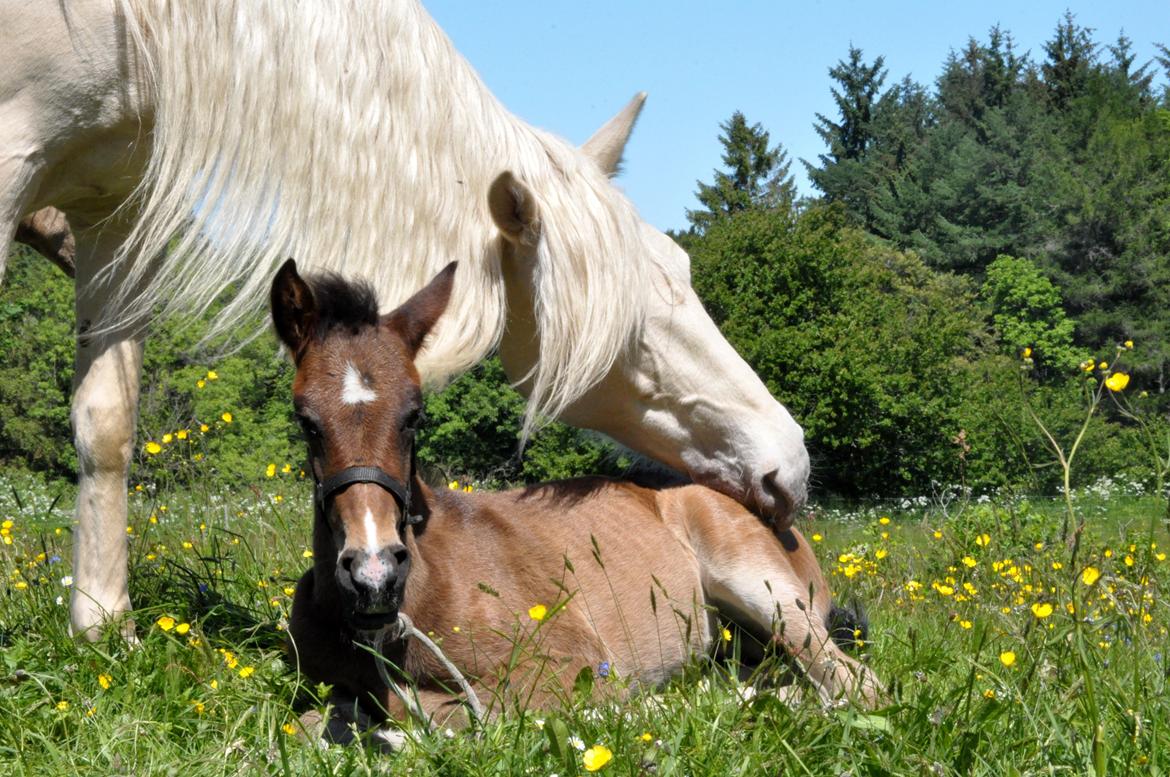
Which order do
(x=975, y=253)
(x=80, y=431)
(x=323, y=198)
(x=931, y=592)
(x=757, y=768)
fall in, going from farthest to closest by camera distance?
(x=975, y=253) < (x=931, y=592) < (x=80, y=431) < (x=323, y=198) < (x=757, y=768)

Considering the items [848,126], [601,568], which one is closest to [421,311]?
[601,568]

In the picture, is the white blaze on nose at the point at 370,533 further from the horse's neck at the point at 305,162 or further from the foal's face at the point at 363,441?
the horse's neck at the point at 305,162

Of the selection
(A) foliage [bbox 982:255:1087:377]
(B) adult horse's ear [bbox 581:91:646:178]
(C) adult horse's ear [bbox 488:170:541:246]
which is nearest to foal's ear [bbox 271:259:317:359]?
(C) adult horse's ear [bbox 488:170:541:246]

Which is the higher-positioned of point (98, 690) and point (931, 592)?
point (931, 592)

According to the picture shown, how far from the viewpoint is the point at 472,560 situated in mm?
3811

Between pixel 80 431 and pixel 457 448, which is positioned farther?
pixel 457 448

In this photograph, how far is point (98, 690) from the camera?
123 inches

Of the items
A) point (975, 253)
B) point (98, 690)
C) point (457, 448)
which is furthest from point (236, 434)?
point (975, 253)

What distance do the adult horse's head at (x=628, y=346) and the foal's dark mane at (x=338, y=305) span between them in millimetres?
670

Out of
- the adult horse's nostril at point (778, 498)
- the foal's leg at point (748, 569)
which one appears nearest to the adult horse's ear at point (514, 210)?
the adult horse's nostril at point (778, 498)

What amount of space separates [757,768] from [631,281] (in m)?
1.95

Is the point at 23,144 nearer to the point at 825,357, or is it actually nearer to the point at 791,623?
the point at 791,623

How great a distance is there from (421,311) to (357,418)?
1.55 feet

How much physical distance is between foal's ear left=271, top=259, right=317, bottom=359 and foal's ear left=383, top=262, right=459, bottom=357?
0.22m
